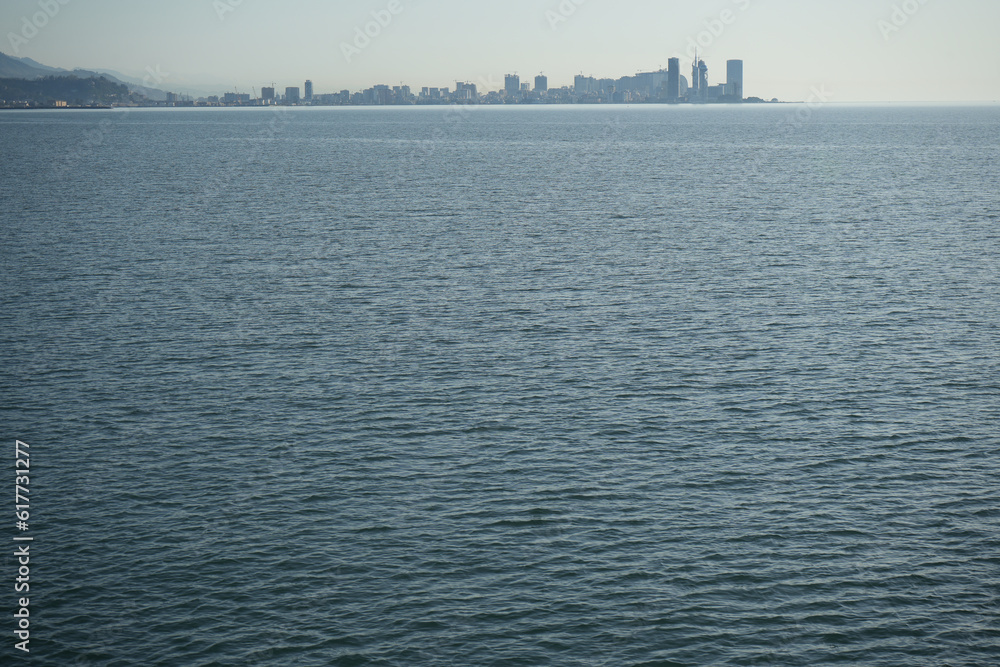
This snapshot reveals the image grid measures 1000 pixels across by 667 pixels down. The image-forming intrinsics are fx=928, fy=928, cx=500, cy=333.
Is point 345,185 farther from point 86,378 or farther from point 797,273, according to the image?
point 86,378

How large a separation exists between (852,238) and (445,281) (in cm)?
4673

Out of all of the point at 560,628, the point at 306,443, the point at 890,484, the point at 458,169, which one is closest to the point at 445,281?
the point at 306,443

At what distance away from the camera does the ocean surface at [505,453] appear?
95.2 ft

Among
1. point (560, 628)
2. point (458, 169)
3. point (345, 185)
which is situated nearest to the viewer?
point (560, 628)

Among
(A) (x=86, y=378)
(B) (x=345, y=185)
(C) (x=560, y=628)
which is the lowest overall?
(C) (x=560, y=628)

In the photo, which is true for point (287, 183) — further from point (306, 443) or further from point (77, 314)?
point (306, 443)

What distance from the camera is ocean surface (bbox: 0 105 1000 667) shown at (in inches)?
1142

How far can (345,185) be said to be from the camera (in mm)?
151750

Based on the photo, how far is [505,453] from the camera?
41.7 meters

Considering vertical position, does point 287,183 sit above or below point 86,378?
above

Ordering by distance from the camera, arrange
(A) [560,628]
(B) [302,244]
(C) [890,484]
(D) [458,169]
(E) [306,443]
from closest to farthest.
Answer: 1. (A) [560,628]
2. (C) [890,484]
3. (E) [306,443]
4. (B) [302,244]
5. (D) [458,169]

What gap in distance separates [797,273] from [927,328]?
19375 mm

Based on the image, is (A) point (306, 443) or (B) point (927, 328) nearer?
(A) point (306, 443)

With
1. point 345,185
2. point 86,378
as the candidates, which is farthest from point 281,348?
point 345,185
